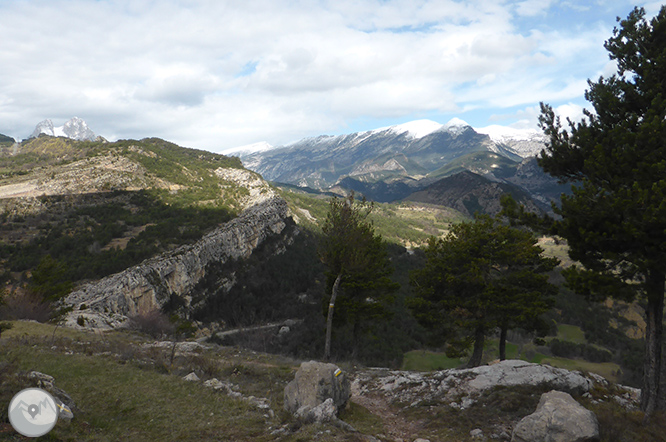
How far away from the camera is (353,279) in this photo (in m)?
23.6

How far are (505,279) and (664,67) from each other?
13.1 metres

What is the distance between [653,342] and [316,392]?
1050cm

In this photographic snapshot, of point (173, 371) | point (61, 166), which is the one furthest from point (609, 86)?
point (61, 166)

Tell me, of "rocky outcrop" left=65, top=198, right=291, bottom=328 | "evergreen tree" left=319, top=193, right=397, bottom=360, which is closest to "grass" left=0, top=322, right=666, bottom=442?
"evergreen tree" left=319, top=193, right=397, bottom=360

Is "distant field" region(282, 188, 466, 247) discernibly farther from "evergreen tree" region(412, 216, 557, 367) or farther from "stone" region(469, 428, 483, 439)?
"stone" region(469, 428, 483, 439)

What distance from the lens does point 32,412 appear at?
5090 millimetres

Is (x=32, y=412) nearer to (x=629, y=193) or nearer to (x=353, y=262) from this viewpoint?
(x=629, y=193)

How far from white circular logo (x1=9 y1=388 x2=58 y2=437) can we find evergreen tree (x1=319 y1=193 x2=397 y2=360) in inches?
618

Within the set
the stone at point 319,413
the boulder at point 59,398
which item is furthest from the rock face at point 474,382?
the boulder at point 59,398

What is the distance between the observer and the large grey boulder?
22.7ft

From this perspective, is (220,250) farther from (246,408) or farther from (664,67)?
(664,67)

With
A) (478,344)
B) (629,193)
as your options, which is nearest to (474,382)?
(629,193)

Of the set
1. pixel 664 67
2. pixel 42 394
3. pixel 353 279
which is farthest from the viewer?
pixel 353 279

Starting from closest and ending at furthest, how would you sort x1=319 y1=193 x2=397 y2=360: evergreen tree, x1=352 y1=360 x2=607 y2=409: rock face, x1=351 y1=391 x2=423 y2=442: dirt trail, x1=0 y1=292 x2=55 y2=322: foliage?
x1=351 y1=391 x2=423 y2=442: dirt trail < x1=352 y1=360 x2=607 y2=409: rock face < x1=319 y1=193 x2=397 y2=360: evergreen tree < x1=0 y1=292 x2=55 y2=322: foliage
